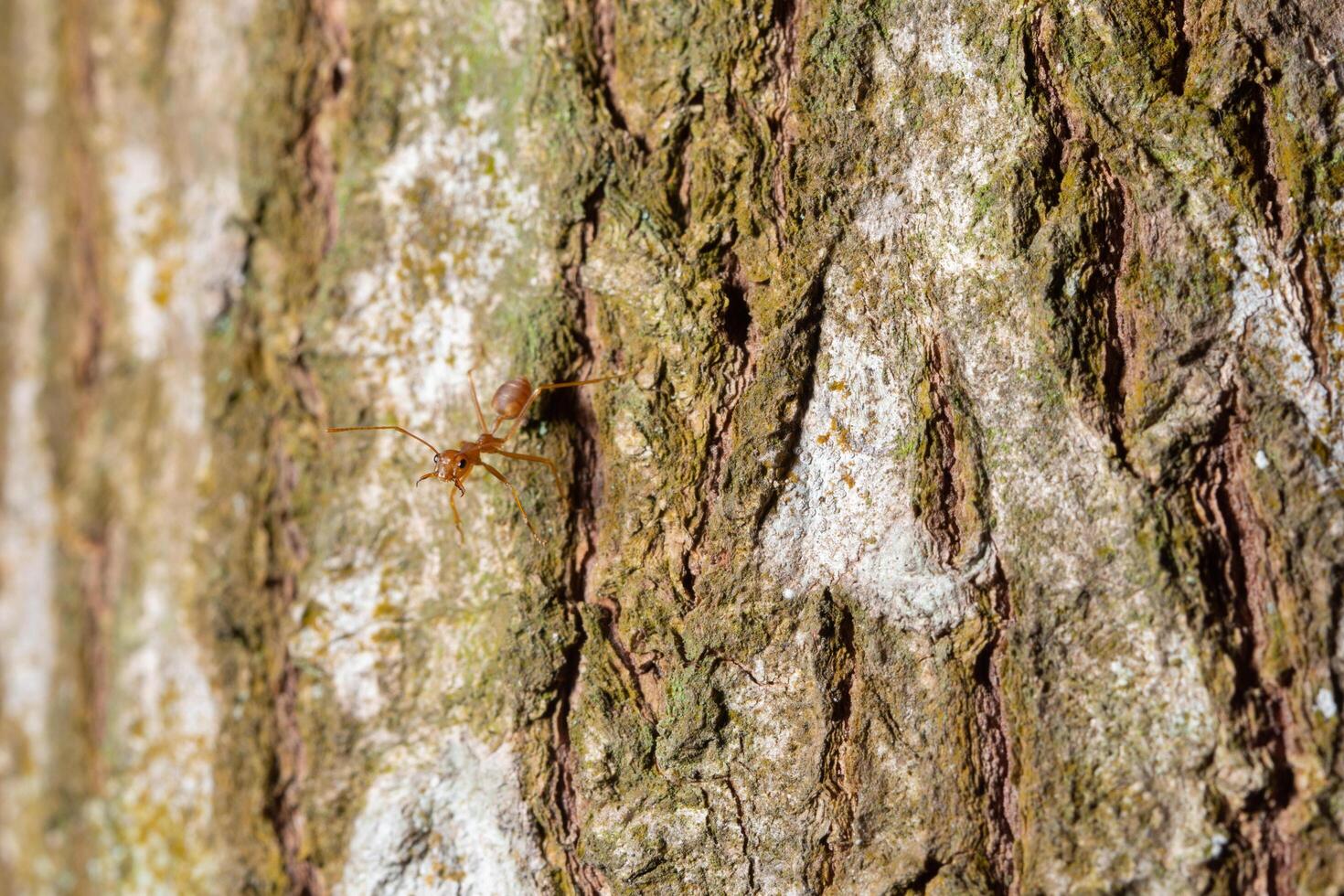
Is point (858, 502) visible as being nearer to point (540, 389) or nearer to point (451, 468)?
point (540, 389)

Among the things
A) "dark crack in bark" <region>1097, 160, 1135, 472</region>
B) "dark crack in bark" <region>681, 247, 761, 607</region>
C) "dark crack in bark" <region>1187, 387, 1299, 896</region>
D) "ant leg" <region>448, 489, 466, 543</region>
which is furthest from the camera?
"ant leg" <region>448, 489, 466, 543</region>

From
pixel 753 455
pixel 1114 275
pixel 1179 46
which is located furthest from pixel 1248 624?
pixel 1179 46

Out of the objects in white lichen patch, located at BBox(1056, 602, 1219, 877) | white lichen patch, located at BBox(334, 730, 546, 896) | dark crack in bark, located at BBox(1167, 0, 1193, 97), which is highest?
dark crack in bark, located at BBox(1167, 0, 1193, 97)

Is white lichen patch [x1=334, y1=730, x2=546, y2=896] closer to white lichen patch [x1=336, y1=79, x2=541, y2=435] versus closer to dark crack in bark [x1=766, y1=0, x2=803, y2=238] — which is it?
white lichen patch [x1=336, y1=79, x2=541, y2=435]

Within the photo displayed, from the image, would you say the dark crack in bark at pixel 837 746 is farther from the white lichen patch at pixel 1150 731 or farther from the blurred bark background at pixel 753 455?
the white lichen patch at pixel 1150 731

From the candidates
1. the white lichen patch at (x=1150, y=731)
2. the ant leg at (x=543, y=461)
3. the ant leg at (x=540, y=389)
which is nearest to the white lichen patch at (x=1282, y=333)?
the white lichen patch at (x=1150, y=731)

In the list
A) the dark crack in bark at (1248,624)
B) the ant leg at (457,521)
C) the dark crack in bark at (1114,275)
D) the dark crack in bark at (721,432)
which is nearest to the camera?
the dark crack in bark at (1248,624)

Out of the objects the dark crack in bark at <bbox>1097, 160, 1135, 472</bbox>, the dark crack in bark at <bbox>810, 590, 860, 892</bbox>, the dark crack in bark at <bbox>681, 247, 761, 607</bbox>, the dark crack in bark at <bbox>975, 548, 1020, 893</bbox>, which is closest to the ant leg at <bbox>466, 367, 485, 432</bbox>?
the dark crack in bark at <bbox>681, 247, 761, 607</bbox>
